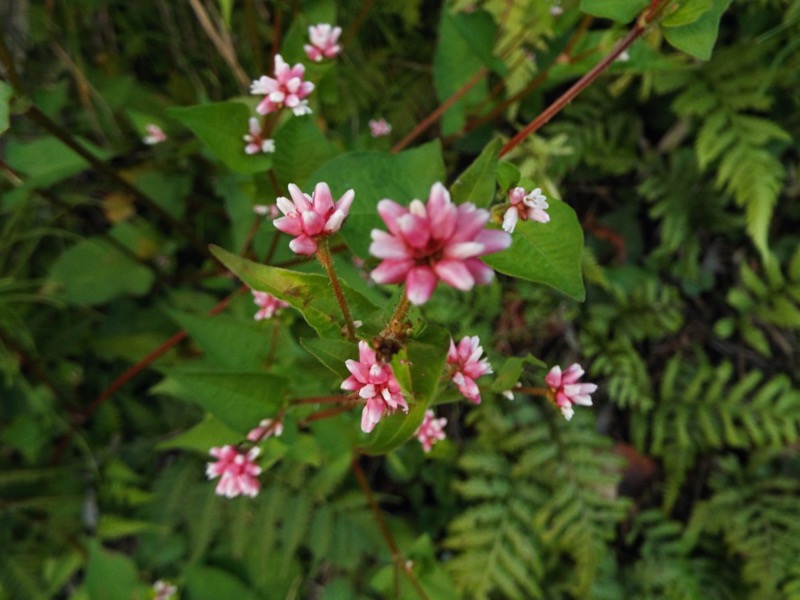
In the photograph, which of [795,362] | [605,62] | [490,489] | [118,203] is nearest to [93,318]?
[118,203]

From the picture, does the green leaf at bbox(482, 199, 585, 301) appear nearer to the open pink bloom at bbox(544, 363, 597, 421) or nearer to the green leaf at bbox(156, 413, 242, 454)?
the open pink bloom at bbox(544, 363, 597, 421)

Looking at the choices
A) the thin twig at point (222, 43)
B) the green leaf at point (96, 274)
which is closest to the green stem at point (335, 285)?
the thin twig at point (222, 43)

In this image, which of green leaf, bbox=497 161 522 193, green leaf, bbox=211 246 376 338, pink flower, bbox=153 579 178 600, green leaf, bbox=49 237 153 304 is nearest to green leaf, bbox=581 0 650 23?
green leaf, bbox=497 161 522 193

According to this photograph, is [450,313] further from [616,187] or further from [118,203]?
[118,203]

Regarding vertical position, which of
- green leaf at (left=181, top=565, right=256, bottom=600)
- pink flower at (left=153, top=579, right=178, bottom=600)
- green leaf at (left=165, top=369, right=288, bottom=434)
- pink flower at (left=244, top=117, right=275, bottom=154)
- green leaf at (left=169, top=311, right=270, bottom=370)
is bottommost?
green leaf at (left=181, top=565, right=256, bottom=600)

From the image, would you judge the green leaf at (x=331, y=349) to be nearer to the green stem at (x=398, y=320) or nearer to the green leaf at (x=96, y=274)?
the green stem at (x=398, y=320)

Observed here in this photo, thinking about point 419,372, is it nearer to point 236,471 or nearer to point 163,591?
point 236,471

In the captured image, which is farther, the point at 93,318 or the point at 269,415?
the point at 93,318
